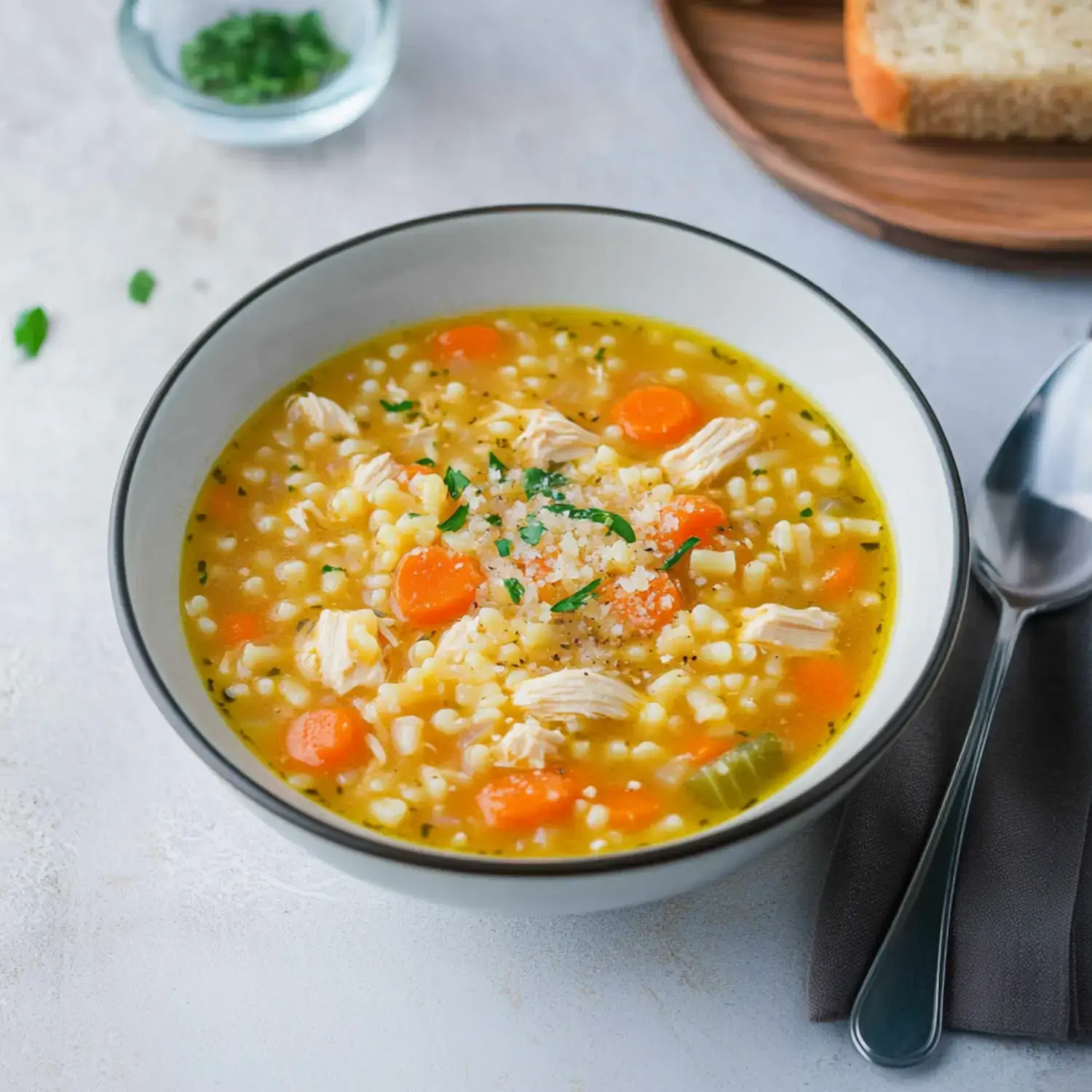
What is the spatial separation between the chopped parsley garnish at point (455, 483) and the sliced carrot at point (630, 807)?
0.93m

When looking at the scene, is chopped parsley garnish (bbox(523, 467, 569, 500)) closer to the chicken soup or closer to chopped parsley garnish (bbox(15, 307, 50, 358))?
the chicken soup

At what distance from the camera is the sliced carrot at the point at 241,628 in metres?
3.35

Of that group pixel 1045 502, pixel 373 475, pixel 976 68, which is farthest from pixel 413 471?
pixel 976 68

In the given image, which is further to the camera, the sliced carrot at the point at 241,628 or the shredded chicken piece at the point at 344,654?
the sliced carrot at the point at 241,628

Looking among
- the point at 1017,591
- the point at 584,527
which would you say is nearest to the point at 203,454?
the point at 584,527

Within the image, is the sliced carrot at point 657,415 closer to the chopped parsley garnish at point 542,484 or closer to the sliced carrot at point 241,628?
the chopped parsley garnish at point 542,484

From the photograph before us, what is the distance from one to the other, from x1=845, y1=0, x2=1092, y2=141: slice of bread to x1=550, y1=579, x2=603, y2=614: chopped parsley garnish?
2.20 m

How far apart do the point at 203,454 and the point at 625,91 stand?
238cm

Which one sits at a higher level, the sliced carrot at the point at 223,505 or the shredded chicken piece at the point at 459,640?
the sliced carrot at the point at 223,505

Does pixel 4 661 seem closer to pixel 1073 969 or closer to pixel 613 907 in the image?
pixel 613 907

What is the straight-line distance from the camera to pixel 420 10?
5.31 meters

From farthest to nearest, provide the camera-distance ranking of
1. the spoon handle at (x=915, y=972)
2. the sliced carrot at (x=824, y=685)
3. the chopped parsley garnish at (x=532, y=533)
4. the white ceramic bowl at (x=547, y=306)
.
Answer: the chopped parsley garnish at (x=532, y=533) < the sliced carrot at (x=824, y=685) < the spoon handle at (x=915, y=972) < the white ceramic bowl at (x=547, y=306)

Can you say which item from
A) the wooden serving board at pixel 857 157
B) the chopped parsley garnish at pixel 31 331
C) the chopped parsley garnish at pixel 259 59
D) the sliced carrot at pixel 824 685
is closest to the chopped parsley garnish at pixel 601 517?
the sliced carrot at pixel 824 685

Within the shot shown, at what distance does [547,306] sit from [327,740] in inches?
62.0
